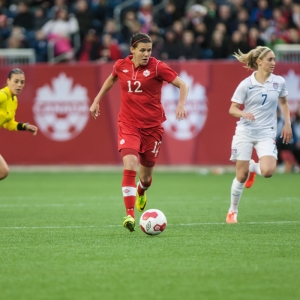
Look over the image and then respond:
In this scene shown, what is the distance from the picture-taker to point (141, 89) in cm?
1033

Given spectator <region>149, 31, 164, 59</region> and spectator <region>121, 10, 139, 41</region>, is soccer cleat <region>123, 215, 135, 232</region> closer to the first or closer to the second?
spectator <region>149, 31, 164, 59</region>

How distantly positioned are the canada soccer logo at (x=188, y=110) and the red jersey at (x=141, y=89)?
11444 millimetres

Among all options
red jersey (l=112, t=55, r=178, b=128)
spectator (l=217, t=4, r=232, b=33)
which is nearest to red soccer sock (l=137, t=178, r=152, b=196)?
red jersey (l=112, t=55, r=178, b=128)

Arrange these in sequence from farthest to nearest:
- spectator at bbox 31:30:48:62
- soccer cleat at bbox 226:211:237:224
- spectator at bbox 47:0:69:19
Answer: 1. spectator at bbox 47:0:69:19
2. spectator at bbox 31:30:48:62
3. soccer cleat at bbox 226:211:237:224

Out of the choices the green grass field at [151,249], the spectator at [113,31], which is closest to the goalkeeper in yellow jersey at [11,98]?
the green grass field at [151,249]

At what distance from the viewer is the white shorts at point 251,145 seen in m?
11.0


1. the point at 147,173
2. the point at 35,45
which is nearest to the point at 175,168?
the point at 35,45

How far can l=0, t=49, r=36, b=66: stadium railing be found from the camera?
23.4 m

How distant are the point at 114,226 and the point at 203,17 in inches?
586

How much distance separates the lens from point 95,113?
10.4m

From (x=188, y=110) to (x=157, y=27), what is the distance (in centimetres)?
373

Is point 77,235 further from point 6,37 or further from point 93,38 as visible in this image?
point 6,37

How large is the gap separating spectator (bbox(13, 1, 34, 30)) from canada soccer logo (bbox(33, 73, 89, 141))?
3865 millimetres

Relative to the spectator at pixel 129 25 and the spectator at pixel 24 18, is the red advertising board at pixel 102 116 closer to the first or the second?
the spectator at pixel 129 25
